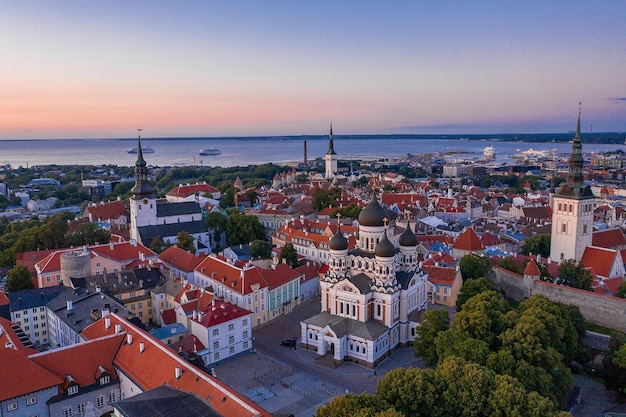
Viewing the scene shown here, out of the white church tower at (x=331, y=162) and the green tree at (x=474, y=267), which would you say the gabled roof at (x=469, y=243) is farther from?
the white church tower at (x=331, y=162)

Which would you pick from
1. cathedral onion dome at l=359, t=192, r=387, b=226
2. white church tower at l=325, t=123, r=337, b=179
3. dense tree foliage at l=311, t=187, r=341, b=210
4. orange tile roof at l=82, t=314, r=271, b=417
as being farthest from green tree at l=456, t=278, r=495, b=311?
white church tower at l=325, t=123, r=337, b=179

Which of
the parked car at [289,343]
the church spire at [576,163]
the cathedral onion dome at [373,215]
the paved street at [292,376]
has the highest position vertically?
the church spire at [576,163]

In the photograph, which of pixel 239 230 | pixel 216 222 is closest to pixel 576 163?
pixel 239 230

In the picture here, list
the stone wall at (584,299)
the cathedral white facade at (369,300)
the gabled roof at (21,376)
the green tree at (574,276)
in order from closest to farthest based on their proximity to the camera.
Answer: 1. the gabled roof at (21,376)
2. the cathedral white facade at (369,300)
3. the stone wall at (584,299)
4. the green tree at (574,276)

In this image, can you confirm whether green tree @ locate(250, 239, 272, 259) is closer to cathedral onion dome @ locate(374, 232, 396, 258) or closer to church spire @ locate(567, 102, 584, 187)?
cathedral onion dome @ locate(374, 232, 396, 258)

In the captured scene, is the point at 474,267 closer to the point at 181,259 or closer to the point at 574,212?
the point at 574,212

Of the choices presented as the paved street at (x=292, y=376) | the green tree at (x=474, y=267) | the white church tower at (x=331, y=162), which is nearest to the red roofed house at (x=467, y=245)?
the green tree at (x=474, y=267)
